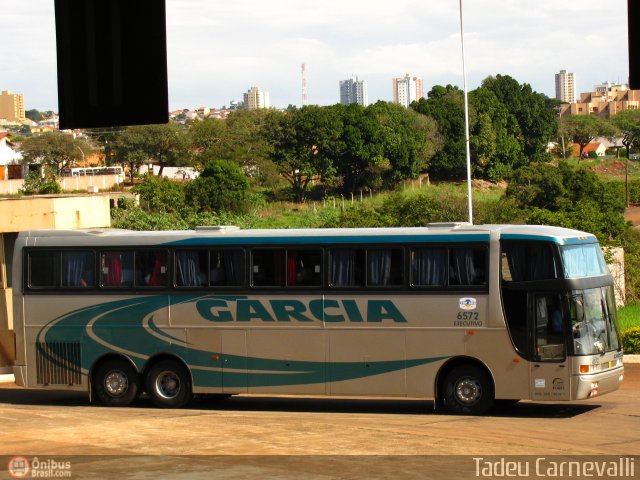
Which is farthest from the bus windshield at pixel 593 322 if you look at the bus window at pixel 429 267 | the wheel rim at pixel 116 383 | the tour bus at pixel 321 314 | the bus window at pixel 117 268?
the wheel rim at pixel 116 383

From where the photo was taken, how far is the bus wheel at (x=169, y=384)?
757 inches

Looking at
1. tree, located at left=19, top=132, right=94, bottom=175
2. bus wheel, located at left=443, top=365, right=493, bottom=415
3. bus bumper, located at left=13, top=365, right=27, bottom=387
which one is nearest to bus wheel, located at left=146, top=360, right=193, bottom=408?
bus bumper, located at left=13, top=365, right=27, bottom=387

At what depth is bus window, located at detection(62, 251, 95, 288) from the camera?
19.7m

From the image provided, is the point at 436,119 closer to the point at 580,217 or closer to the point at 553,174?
the point at 553,174

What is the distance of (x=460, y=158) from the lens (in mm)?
88938

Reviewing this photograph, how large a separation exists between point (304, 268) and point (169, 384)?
3.47 metres

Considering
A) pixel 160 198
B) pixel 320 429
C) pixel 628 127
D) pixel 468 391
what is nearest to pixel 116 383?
pixel 320 429

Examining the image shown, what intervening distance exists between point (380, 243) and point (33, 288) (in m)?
6.78

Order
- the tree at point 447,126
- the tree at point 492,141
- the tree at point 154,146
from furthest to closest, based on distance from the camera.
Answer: the tree at point 154,146, the tree at point 447,126, the tree at point 492,141

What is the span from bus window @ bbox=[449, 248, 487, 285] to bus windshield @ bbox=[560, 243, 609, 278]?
1292 millimetres

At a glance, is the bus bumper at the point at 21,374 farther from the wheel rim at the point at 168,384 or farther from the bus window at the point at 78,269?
the wheel rim at the point at 168,384

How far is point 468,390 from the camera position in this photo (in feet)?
57.5

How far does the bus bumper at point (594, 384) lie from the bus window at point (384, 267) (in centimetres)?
330

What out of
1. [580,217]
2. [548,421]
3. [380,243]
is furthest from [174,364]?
[580,217]
